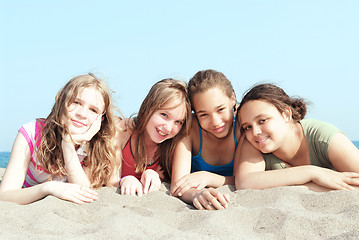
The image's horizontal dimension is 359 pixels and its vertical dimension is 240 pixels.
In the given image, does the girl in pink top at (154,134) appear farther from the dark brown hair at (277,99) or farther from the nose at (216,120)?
the dark brown hair at (277,99)

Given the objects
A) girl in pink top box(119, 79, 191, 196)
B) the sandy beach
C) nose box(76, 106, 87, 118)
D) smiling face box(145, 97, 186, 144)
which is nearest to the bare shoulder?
girl in pink top box(119, 79, 191, 196)

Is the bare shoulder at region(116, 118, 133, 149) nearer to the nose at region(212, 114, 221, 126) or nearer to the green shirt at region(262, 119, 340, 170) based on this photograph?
the nose at region(212, 114, 221, 126)

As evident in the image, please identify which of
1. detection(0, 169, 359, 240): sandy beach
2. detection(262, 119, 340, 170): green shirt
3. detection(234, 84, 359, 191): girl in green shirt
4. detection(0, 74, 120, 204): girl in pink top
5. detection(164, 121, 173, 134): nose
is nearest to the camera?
detection(0, 169, 359, 240): sandy beach

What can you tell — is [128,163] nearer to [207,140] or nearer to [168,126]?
[168,126]

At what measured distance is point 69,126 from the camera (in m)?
4.11

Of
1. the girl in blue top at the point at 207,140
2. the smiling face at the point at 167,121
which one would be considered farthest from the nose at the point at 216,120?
the smiling face at the point at 167,121

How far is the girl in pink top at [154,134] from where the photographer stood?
416 centimetres

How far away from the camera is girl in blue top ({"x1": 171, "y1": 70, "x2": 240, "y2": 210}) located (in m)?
4.11

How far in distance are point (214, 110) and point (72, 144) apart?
5.43 feet

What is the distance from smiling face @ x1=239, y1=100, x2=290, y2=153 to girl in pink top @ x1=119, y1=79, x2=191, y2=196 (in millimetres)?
731

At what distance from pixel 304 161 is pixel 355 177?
0.69 metres

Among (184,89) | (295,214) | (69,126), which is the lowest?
(295,214)

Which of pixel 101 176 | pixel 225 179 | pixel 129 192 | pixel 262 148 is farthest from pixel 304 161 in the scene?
pixel 101 176

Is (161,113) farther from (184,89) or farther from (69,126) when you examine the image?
(69,126)
